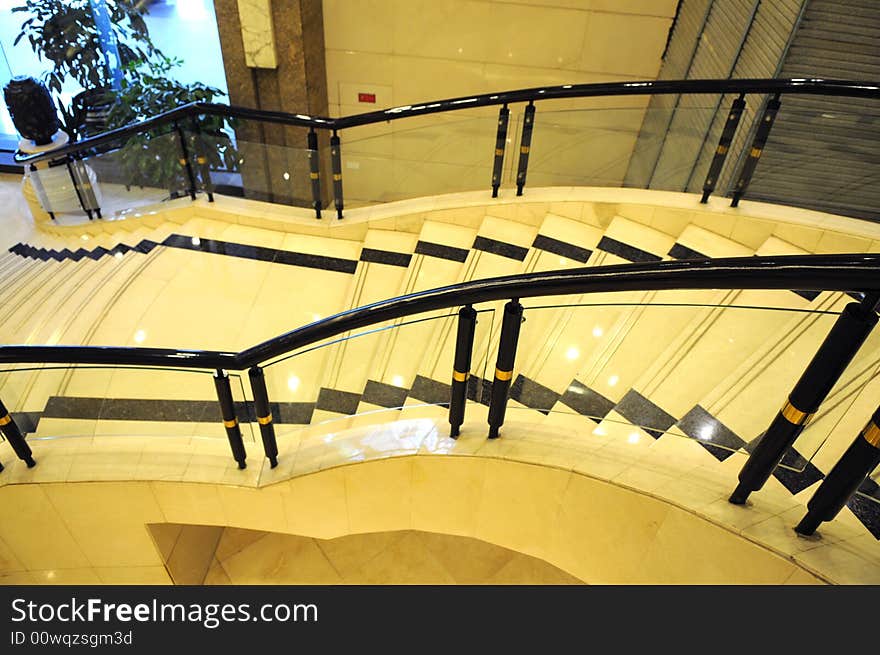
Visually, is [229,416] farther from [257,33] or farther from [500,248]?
[257,33]

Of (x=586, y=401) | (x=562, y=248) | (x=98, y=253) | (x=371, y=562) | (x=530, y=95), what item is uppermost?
(x=530, y=95)

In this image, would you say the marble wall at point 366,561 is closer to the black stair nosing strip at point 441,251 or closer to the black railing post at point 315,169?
the black stair nosing strip at point 441,251

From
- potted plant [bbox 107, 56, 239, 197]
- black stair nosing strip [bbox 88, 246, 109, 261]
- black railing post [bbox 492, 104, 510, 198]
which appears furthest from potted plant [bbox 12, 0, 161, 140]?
black railing post [bbox 492, 104, 510, 198]

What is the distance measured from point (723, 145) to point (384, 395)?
8.74 ft

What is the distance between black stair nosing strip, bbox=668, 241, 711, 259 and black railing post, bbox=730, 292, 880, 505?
2.09 meters

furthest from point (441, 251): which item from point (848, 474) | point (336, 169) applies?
point (848, 474)

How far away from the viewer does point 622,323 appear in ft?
6.98

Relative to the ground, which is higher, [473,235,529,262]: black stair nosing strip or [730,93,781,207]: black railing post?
[730,93,781,207]: black railing post

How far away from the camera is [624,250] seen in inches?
153

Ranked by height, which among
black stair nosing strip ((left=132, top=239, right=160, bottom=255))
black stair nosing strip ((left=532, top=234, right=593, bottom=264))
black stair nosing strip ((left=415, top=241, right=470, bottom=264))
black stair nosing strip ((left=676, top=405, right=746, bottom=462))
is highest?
black stair nosing strip ((left=676, top=405, right=746, bottom=462))

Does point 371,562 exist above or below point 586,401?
below

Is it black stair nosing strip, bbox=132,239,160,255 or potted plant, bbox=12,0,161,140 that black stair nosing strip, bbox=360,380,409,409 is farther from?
potted plant, bbox=12,0,161,140

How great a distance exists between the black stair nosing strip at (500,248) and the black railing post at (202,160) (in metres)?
2.39

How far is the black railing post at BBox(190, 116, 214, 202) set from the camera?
4.79m
